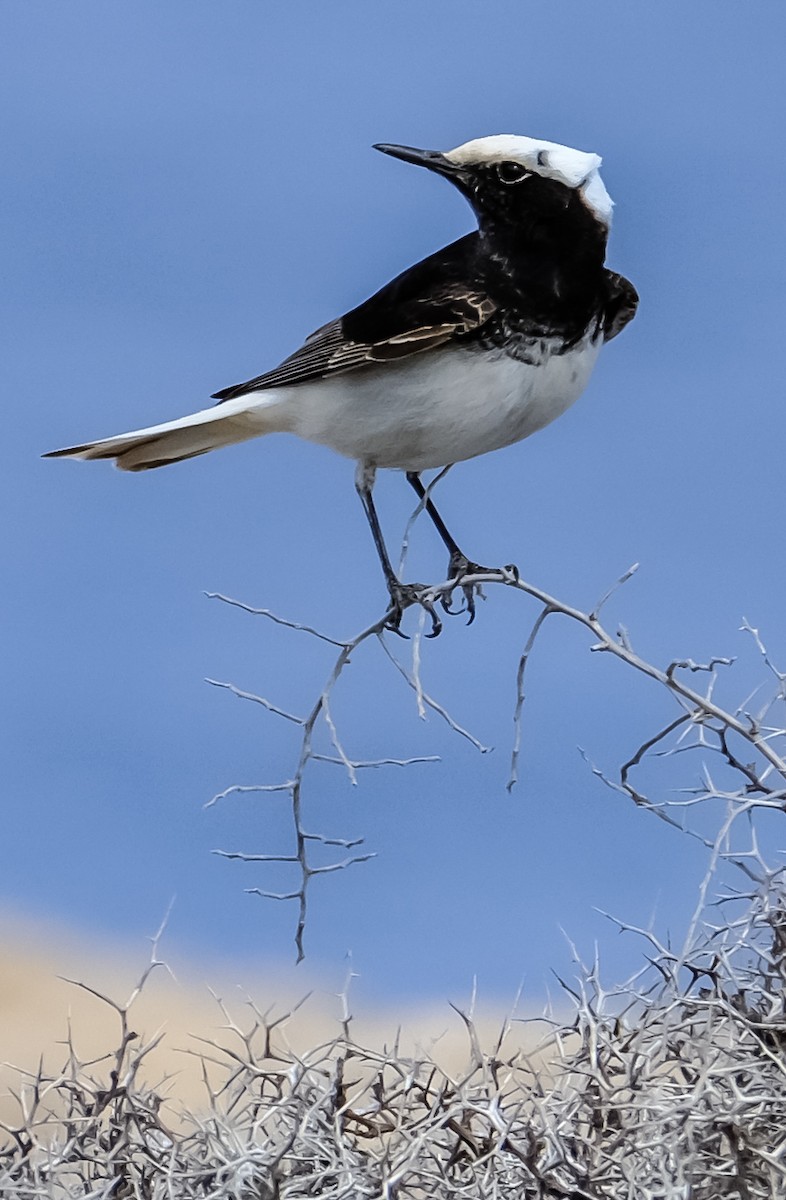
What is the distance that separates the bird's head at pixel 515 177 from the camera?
3846 millimetres

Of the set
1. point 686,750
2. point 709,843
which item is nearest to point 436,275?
point 686,750

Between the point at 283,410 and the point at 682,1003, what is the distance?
6.77 feet

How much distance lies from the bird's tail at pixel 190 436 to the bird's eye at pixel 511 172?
2.57 feet

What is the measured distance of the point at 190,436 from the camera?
4.05 meters

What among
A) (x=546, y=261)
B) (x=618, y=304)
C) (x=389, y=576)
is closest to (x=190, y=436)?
(x=389, y=576)

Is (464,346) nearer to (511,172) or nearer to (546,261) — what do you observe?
(546,261)

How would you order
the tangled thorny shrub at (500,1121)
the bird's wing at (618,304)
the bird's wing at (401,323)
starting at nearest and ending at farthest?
the tangled thorny shrub at (500,1121)
the bird's wing at (401,323)
the bird's wing at (618,304)

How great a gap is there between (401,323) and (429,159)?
1.54 ft

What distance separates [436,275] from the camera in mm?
3801

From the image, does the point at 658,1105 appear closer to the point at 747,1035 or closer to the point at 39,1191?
the point at 747,1035

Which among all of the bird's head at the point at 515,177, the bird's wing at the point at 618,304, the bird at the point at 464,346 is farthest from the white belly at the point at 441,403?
the bird's head at the point at 515,177

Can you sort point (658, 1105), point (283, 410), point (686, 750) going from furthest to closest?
point (283, 410)
point (686, 750)
point (658, 1105)

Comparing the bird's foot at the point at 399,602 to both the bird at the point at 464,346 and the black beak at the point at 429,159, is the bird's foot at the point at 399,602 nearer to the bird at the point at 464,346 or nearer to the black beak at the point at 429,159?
the bird at the point at 464,346

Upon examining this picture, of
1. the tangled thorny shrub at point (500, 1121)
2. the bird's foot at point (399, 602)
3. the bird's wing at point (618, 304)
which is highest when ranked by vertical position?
the bird's wing at point (618, 304)
